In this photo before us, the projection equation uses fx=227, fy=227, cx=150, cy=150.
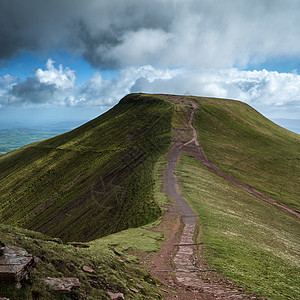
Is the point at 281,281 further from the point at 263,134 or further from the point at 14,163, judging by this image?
the point at 14,163

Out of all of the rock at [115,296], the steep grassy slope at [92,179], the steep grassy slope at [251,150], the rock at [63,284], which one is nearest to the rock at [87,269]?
the rock at [115,296]

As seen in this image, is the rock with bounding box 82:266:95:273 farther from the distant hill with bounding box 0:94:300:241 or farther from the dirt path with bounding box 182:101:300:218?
the dirt path with bounding box 182:101:300:218

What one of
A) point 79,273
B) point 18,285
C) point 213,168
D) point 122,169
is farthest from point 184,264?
point 122,169

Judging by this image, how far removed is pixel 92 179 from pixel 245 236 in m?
→ 45.6

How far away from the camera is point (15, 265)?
10281 mm

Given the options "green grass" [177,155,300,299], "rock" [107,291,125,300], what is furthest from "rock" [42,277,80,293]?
"green grass" [177,155,300,299]

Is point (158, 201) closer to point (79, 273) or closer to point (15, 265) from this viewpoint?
point (79, 273)

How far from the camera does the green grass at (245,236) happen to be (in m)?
18.8

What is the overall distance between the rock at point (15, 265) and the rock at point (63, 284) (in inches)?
39.6

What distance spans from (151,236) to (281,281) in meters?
13.0

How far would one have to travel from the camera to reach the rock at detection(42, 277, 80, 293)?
10.7 meters

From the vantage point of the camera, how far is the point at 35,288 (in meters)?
10.0

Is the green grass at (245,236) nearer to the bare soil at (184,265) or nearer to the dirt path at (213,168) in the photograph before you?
the bare soil at (184,265)

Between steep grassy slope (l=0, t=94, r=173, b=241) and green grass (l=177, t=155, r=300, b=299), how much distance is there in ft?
28.8
